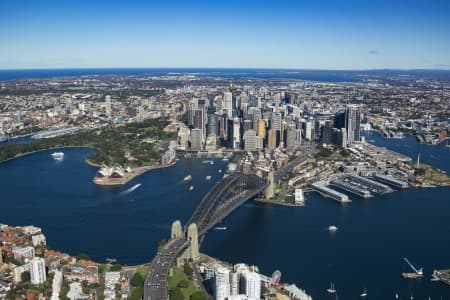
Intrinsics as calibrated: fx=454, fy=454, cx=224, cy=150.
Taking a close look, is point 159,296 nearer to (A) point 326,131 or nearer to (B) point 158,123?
(A) point 326,131

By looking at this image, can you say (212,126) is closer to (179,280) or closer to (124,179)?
(124,179)

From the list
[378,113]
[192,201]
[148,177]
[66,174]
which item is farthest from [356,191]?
[378,113]

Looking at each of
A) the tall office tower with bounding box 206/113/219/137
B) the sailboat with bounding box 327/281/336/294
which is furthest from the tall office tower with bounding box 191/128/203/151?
the sailboat with bounding box 327/281/336/294

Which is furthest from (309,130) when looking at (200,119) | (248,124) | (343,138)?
(200,119)

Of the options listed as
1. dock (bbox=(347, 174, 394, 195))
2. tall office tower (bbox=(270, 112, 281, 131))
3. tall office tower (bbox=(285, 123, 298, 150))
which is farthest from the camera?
tall office tower (bbox=(270, 112, 281, 131))

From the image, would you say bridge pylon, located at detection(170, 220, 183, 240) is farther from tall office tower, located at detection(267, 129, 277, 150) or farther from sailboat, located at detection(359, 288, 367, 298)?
tall office tower, located at detection(267, 129, 277, 150)

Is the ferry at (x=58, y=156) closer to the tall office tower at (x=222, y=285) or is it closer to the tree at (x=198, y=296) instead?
the tree at (x=198, y=296)

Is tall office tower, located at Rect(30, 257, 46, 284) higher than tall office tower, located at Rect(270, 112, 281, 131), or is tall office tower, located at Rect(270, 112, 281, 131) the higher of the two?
tall office tower, located at Rect(270, 112, 281, 131)
